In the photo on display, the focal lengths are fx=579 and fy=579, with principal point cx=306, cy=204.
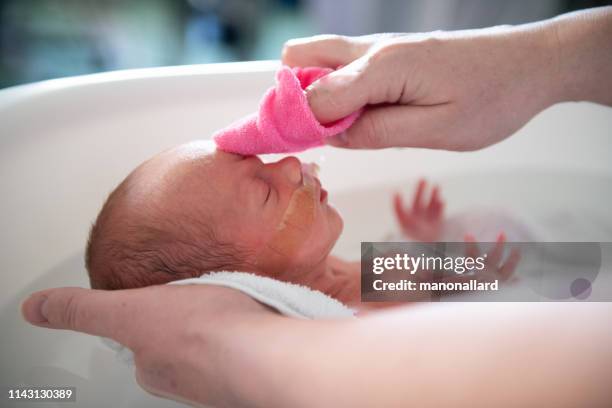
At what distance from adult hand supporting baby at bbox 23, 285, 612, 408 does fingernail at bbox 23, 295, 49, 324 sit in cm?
2

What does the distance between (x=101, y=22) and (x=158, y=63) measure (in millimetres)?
299

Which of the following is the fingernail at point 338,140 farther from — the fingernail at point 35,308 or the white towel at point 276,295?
the fingernail at point 35,308

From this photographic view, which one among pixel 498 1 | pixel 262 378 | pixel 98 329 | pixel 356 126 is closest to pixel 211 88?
pixel 356 126

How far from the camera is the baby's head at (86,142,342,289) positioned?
0.96 m

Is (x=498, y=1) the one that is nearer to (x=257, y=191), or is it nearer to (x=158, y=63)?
(x=158, y=63)

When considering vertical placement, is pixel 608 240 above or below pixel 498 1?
below

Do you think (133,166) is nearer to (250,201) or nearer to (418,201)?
(250,201)

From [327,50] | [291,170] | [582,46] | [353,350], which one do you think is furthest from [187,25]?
[353,350]

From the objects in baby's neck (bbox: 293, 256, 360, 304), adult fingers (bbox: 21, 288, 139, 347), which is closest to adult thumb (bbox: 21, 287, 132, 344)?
adult fingers (bbox: 21, 288, 139, 347)

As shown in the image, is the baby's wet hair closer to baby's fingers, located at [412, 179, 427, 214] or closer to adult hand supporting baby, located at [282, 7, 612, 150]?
adult hand supporting baby, located at [282, 7, 612, 150]

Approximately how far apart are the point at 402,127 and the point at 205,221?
0.38 m

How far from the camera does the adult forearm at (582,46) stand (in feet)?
3.62

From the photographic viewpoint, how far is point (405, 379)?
58 centimetres

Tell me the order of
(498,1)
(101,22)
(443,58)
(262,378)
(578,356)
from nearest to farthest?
(578,356), (262,378), (443,58), (498,1), (101,22)
